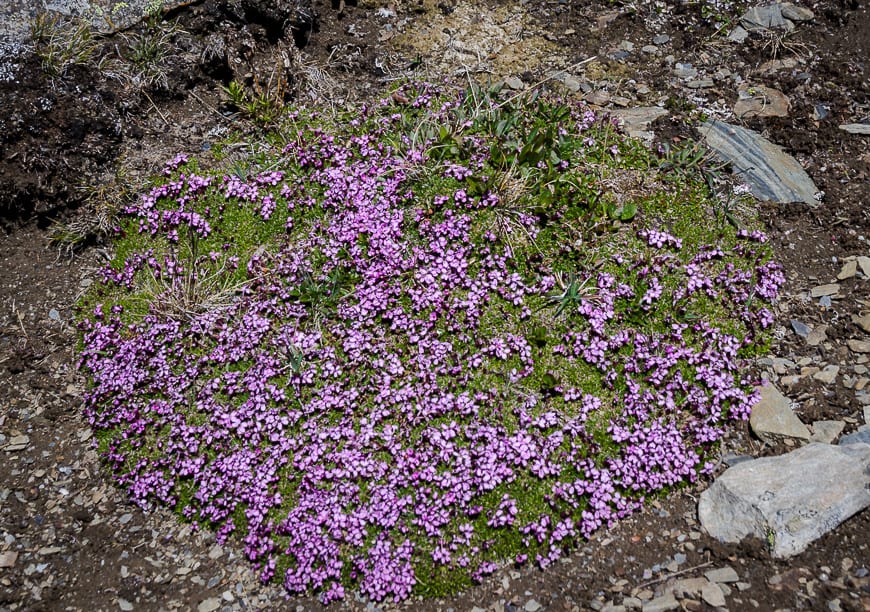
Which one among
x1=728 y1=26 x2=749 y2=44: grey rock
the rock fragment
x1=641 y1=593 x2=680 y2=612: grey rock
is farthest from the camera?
x1=728 y1=26 x2=749 y2=44: grey rock

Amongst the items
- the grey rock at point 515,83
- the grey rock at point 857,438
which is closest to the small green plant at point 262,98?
the grey rock at point 515,83

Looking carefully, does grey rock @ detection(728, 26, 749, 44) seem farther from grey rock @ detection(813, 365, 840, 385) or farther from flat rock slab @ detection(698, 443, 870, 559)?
flat rock slab @ detection(698, 443, 870, 559)

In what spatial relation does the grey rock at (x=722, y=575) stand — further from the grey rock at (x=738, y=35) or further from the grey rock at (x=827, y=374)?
the grey rock at (x=738, y=35)

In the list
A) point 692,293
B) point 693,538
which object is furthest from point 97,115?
point 693,538

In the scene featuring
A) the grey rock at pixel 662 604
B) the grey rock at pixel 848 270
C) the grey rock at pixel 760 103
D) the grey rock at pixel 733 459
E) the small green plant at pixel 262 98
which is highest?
the small green plant at pixel 262 98

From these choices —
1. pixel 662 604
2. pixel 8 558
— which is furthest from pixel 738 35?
pixel 8 558

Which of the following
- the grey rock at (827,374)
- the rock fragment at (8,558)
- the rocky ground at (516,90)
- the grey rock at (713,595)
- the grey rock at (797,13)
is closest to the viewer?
the grey rock at (713,595)

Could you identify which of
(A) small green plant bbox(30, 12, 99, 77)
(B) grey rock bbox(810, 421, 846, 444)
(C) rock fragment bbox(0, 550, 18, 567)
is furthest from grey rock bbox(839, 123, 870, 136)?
(C) rock fragment bbox(0, 550, 18, 567)
